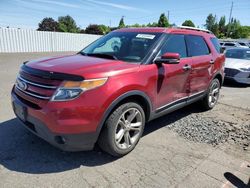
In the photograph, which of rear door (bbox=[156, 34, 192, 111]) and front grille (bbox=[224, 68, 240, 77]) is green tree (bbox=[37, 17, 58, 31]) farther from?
rear door (bbox=[156, 34, 192, 111])

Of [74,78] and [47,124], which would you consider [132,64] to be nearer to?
[74,78]

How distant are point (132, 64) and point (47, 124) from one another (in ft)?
4.67

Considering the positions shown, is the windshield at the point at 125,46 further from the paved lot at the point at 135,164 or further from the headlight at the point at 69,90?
the paved lot at the point at 135,164

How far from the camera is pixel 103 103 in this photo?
276 centimetres

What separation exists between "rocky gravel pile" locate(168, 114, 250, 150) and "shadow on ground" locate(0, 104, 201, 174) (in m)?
1.68

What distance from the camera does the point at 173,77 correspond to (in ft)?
12.7

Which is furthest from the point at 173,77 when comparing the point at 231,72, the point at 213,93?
the point at 231,72

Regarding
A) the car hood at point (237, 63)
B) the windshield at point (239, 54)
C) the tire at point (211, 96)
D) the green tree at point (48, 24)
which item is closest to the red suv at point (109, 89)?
the tire at point (211, 96)

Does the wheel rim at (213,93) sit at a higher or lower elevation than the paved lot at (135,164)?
higher

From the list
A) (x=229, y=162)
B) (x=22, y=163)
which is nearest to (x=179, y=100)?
(x=229, y=162)

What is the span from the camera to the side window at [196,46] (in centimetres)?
455

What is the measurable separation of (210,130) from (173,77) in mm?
1367

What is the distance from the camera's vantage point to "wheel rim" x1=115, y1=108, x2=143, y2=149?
3199 millimetres

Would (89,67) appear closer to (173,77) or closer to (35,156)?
(35,156)
